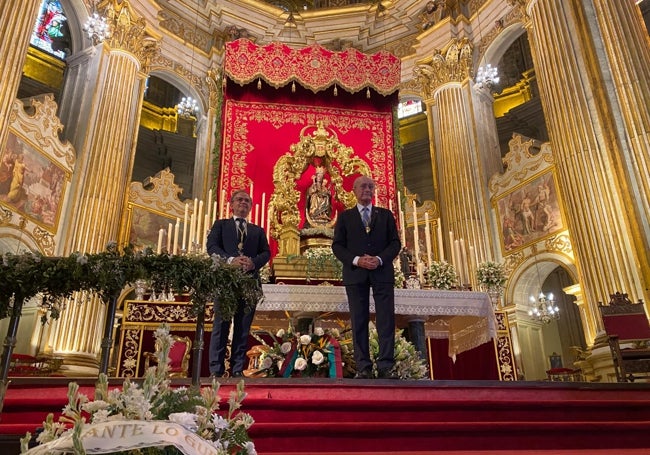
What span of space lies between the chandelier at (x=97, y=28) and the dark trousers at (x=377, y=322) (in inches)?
373

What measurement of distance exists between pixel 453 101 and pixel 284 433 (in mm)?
11182

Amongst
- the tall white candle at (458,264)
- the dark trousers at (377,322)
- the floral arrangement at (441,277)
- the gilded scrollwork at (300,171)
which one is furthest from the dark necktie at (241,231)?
the gilded scrollwork at (300,171)

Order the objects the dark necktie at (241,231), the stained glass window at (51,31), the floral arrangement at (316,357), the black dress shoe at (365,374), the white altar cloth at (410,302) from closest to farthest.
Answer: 1. the black dress shoe at (365,374)
2. the floral arrangement at (316,357)
3. the dark necktie at (241,231)
4. the white altar cloth at (410,302)
5. the stained glass window at (51,31)

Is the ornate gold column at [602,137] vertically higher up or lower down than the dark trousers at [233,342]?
higher up

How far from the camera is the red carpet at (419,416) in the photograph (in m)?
2.31

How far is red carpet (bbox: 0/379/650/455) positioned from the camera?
2314 millimetres

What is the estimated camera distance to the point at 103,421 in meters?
1.09

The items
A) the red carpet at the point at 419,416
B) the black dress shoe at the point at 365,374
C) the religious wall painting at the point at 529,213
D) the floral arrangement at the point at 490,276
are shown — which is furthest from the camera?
the religious wall painting at the point at 529,213

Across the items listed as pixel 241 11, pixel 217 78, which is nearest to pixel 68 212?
pixel 217 78

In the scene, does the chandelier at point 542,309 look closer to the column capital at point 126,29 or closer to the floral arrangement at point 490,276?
A: the floral arrangement at point 490,276

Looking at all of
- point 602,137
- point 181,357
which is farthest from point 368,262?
point 602,137

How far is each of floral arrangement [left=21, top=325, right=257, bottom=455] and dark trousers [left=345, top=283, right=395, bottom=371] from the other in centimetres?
234

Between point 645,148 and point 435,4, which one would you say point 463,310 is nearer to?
point 645,148

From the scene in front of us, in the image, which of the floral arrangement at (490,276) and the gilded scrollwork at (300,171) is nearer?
the floral arrangement at (490,276)
